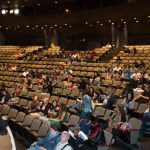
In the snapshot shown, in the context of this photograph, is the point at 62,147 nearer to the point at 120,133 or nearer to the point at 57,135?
the point at 57,135

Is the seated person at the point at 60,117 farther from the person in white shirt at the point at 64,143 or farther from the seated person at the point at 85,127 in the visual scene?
the person in white shirt at the point at 64,143

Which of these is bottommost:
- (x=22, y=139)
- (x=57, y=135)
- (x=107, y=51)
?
(x=22, y=139)

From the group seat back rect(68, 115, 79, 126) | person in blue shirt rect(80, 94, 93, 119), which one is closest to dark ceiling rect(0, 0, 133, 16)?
person in blue shirt rect(80, 94, 93, 119)

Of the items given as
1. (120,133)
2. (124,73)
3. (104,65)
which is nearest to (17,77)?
(104,65)

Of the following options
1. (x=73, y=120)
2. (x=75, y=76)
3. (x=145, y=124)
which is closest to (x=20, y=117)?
(x=73, y=120)

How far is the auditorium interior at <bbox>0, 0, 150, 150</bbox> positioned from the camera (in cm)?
836

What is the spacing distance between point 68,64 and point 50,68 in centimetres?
107

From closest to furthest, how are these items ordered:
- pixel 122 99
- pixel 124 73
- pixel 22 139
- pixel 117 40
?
1. pixel 22 139
2. pixel 122 99
3. pixel 124 73
4. pixel 117 40

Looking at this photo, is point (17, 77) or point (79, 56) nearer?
point (17, 77)

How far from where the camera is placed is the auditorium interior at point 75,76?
8.36 meters

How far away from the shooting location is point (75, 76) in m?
18.8

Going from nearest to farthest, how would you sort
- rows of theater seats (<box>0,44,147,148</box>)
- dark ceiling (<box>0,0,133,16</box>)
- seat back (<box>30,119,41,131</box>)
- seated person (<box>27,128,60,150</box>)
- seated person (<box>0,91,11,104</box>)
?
1. seated person (<box>27,128,60,150</box>)
2. seat back (<box>30,119,41,131</box>)
3. rows of theater seats (<box>0,44,147,148</box>)
4. seated person (<box>0,91,11,104</box>)
5. dark ceiling (<box>0,0,133,16</box>)

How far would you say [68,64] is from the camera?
2219 centimetres

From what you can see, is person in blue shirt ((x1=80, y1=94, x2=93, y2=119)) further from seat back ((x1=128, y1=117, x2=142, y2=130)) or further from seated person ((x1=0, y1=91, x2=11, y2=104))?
seated person ((x1=0, y1=91, x2=11, y2=104))
